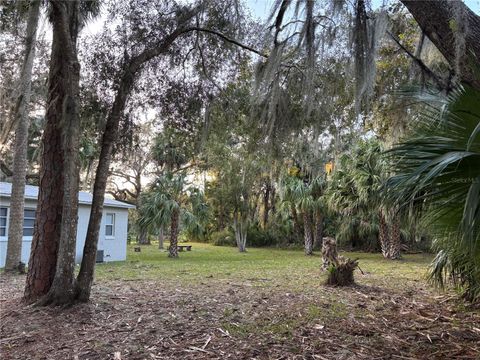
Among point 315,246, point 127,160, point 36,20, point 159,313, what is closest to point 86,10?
point 36,20

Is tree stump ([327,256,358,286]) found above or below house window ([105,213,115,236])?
below

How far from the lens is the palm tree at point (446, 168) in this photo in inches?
111

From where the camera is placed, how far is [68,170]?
5.48 meters

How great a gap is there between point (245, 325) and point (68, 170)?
9.81ft

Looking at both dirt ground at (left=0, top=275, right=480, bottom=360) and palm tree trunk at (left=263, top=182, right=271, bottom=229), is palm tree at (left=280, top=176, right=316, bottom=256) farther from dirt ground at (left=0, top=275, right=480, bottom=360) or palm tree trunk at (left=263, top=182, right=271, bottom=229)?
dirt ground at (left=0, top=275, right=480, bottom=360)

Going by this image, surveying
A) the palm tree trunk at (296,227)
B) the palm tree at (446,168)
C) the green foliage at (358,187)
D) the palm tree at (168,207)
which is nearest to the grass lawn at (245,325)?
the palm tree at (446,168)

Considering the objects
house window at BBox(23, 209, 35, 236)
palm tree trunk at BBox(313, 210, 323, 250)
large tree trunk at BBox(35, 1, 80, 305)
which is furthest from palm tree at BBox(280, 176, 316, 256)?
large tree trunk at BBox(35, 1, 80, 305)

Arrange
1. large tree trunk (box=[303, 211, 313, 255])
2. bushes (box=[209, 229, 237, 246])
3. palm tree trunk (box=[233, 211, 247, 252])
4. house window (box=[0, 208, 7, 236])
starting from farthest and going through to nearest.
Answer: bushes (box=[209, 229, 237, 246]), palm tree trunk (box=[233, 211, 247, 252]), large tree trunk (box=[303, 211, 313, 255]), house window (box=[0, 208, 7, 236])

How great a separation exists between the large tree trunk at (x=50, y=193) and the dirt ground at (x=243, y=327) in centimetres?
44

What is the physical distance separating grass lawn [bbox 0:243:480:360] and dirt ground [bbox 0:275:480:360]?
1 cm

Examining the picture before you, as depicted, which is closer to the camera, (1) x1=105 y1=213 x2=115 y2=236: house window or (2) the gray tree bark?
(2) the gray tree bark

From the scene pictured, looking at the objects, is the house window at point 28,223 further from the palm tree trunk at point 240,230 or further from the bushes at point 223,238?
the bushes at point 223,238

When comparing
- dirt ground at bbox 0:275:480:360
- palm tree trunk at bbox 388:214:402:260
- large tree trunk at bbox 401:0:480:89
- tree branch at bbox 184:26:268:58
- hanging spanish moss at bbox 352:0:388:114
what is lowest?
dirt ground at bbox 0:275:480:360

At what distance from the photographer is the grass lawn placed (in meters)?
3.87
